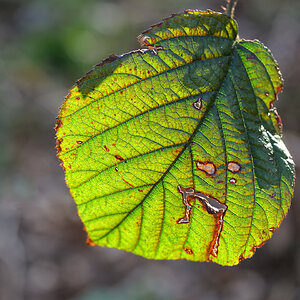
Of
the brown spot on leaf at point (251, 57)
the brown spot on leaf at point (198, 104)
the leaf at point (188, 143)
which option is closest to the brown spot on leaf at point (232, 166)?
the leaf at point (188, 143)

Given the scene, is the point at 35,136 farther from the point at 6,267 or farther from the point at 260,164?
the point at 260,164

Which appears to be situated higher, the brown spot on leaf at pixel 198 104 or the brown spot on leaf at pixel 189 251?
the brown spot on leaf at pixel 198 104

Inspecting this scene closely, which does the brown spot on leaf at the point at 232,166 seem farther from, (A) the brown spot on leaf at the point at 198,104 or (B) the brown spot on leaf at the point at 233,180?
(A) the brown spot on leaf at the point at 198,104

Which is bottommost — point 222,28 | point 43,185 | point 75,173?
point 43,185

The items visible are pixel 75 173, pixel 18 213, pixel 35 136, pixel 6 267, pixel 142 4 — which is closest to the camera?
pixel 75 173

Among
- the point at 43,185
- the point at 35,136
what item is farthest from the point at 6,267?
the point at 35,136

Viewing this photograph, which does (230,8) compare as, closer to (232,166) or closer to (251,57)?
(251,57)
